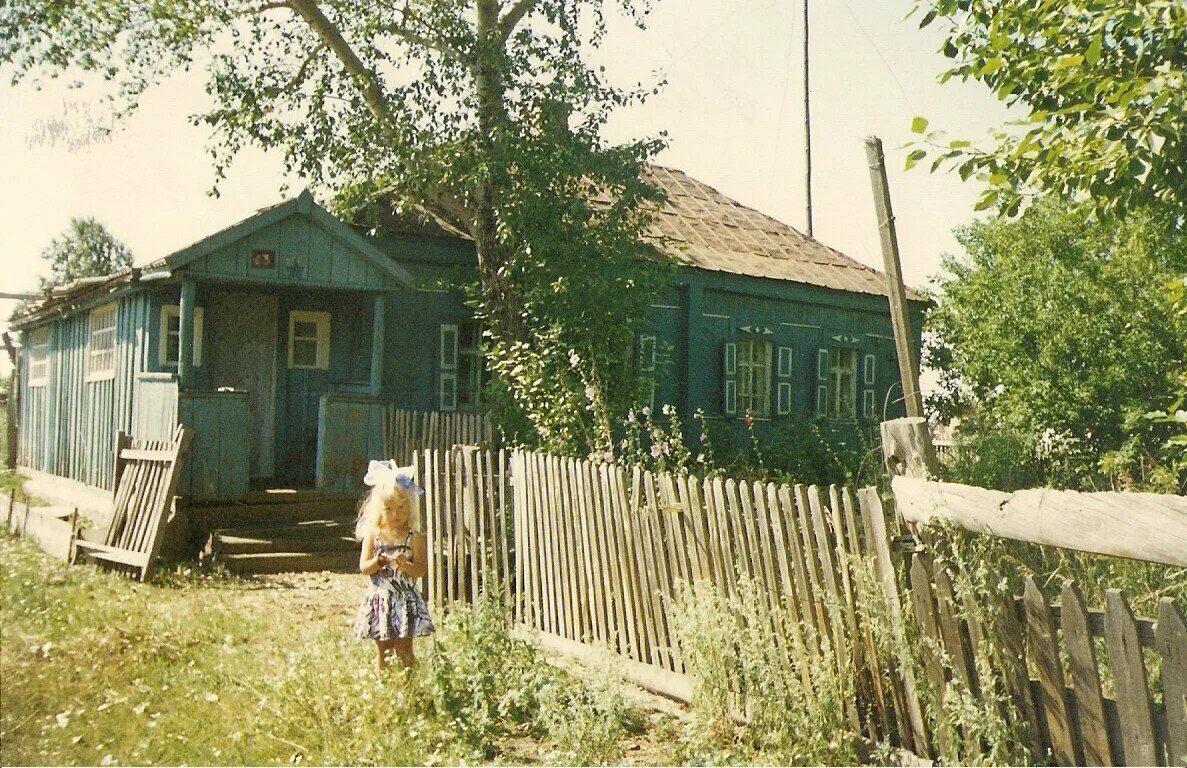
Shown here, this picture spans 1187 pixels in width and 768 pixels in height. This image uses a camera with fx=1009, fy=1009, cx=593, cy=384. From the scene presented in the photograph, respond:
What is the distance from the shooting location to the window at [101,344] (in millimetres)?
12781

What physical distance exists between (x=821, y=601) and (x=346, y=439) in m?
7.85

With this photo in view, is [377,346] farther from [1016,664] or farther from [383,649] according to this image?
[1016,664]

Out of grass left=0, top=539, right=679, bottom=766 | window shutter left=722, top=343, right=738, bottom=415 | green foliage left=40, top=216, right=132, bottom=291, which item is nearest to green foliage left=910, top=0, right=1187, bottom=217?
grass left=0, top=539, right=679, bottom=766

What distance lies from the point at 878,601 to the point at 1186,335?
11.4 metres

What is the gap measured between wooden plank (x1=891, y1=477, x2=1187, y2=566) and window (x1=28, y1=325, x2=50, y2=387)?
16.0 m

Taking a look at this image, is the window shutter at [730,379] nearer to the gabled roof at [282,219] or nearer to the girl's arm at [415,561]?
the gabled roof at [282,219]

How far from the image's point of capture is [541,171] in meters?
11.8

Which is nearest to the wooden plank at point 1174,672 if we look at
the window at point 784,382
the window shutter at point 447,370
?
the window shutter at point 447,370

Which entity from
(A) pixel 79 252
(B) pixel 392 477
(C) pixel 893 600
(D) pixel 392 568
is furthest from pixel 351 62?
(A) pixel 79 252

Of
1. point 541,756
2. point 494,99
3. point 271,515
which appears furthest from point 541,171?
point 541,756

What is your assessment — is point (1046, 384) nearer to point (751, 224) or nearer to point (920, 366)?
point (920, 366)

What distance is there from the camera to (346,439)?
11.5 meters

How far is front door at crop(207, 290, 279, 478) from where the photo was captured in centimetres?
1251

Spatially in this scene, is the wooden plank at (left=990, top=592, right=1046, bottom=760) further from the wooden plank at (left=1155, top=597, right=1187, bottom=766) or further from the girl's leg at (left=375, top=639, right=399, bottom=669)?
the girl's leg at (left=375, top=639, right=399, bottom=669)
